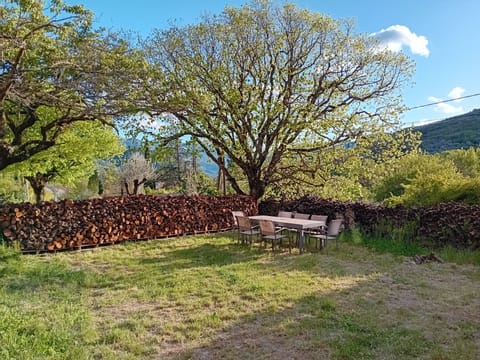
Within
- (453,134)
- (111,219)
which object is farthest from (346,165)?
(453,134)

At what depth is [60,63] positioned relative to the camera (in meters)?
6.83

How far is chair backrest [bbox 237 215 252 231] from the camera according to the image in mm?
9266

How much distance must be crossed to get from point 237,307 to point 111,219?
239 inches

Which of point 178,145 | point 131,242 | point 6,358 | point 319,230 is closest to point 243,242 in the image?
point 319,230

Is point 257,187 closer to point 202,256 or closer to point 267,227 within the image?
point 267,227

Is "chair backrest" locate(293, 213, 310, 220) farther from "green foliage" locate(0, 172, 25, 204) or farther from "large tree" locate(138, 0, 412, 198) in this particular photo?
"green foliage" locate(0, 172, 25, 204)

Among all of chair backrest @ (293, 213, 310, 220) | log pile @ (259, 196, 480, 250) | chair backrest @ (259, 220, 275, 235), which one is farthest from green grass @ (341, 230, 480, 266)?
chair backrest @ (259, 220, 275, 235)

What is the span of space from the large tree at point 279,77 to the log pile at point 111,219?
294 cm

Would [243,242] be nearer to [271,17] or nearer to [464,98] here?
[271,17]

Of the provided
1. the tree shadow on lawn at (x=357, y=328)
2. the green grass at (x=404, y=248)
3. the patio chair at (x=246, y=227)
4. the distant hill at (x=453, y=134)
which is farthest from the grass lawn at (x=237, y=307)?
the distant hill at (x=453, y=134)

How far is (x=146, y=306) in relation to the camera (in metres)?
5.03

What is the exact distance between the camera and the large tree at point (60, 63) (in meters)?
6.55

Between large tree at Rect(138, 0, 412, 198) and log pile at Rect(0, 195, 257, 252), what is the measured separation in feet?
9.65

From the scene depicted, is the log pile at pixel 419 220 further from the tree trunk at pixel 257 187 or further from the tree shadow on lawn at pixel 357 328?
the tree shadow on lawn at pixel 357 328
